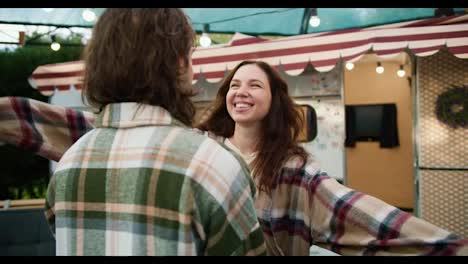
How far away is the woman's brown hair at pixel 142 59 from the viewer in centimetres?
95

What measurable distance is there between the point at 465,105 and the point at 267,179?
3.66m

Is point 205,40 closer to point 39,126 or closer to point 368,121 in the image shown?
point 39,126

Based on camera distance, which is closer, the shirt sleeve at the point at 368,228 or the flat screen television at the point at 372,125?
the shirt sleeve at the point at 368,228

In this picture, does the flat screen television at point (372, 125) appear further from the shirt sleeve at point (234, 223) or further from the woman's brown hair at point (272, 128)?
the shirt sleeve at point (234, 223)

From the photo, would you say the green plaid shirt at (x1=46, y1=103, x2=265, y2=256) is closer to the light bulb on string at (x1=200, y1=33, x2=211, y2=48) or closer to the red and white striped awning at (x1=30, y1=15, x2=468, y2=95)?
the red and white striped awning at (x1=30, y1=15, x2=468, y2=95)

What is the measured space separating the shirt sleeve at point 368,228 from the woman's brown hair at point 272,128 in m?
0.25

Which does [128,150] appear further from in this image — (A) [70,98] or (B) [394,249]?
(A) [70,98]

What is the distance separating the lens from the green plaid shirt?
881 mm

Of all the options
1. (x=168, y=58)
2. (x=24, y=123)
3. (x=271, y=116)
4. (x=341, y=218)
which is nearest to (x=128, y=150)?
(x=168, y=58)

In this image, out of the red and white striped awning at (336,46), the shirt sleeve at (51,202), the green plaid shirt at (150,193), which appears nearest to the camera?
the green plaid shirt at (150,193)

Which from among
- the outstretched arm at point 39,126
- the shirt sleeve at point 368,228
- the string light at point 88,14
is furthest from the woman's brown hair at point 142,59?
the string light at point 88,14

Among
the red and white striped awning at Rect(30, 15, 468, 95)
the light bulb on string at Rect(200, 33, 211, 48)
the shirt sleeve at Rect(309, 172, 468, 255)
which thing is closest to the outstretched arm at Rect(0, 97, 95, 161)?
the shirt sleeve at Rect(309, 172, 468, 255)

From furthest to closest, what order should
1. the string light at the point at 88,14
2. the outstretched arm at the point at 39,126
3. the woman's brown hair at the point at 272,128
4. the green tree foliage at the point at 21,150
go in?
the green tree foliage at the point at 21,150, the string light at the point at 88,14, the woman's brown hair at the point at 272,128, the outstretched arm at the point at 39,126

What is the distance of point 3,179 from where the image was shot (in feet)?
25.0
